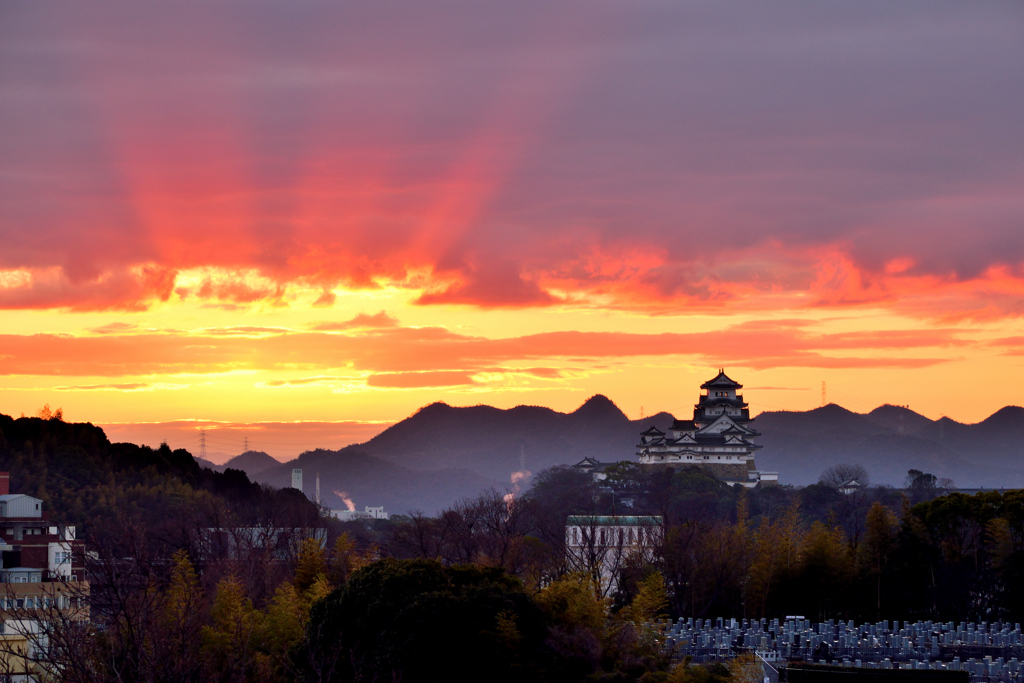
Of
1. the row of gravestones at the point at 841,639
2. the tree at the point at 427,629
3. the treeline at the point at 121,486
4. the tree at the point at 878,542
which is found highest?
the treeline at the point at 121,486

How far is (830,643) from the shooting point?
98.3 feet

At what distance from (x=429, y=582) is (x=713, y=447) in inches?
2945

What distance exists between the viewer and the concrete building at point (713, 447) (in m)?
95.7

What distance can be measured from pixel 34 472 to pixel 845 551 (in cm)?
4226

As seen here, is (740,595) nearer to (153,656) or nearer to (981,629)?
(981,629)

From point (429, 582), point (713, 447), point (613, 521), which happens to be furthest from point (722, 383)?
point (429, 582)

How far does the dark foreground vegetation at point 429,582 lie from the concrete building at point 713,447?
2010 cm

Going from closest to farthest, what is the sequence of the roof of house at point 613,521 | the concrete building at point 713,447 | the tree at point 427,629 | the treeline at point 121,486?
1. the tree at point 427,629
2. the roof of house at point 613,521
3. the treeline at point 121,486
4. the concrete building at point 713,447

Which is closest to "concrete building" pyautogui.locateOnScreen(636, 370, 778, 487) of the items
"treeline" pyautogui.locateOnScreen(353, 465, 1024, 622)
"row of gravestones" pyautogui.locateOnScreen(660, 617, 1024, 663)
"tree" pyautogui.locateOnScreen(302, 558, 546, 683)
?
"treeline" pyautogui.locateOnScreen(353, 465, 1024, 622)

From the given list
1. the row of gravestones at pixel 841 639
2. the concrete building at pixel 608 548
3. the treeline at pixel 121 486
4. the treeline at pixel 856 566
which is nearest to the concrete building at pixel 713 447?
the treeline at pixel 121 486

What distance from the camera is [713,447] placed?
98.0m

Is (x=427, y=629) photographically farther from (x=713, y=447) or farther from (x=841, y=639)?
(x=713, y=447)

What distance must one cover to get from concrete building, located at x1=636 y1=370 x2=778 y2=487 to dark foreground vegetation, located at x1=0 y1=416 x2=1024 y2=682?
20.1m

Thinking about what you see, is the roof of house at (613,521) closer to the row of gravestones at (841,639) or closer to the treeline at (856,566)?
the treeline at (856,566)
